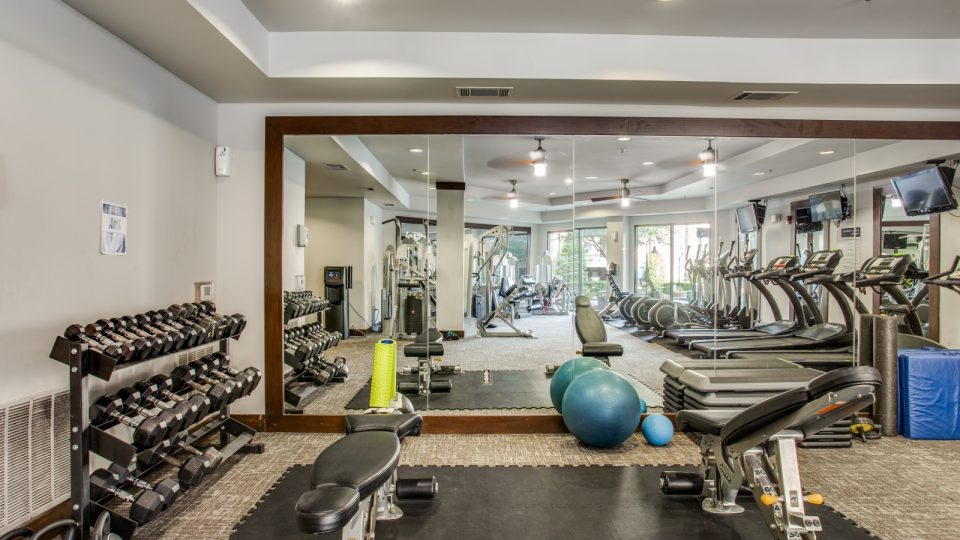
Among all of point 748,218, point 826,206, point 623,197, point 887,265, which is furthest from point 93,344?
point 887,265

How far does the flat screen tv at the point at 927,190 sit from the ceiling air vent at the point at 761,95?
4.53 ft

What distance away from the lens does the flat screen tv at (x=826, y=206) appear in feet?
12.9

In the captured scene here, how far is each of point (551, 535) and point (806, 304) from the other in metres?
4.05

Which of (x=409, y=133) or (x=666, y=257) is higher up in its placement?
(x=409, y=133)

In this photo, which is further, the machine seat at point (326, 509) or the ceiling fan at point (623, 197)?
the ceiling fan at point (623, 197)

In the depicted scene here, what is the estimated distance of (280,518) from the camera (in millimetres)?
2273

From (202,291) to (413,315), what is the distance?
150cm

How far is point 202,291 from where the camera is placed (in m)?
3.25

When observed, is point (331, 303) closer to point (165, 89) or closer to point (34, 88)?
point (165, 89)

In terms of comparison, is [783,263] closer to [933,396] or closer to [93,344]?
[933,396]

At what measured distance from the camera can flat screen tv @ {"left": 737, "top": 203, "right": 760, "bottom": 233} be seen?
4.21 metres

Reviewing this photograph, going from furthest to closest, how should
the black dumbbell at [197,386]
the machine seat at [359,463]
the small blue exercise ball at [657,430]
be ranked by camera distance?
the small blue exercise ball at [657,430]
the black dumbbell at [197,386]
the machine seat at [359,463]

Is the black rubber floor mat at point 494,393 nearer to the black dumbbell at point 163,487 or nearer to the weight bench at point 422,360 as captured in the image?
the weight bench at point 422,360

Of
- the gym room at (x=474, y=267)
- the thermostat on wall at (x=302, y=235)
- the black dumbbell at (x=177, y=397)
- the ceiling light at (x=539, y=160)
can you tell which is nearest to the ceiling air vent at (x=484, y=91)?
the gym room at (x=474, y=267)
